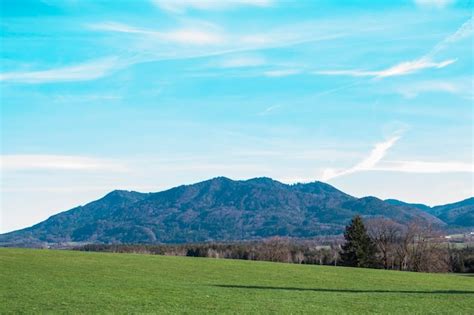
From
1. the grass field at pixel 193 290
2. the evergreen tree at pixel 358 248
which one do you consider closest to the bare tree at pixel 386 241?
the evergreen tree at pixel 358 248

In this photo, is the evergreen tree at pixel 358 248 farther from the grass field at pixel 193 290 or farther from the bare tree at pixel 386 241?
the grass field at pixel 193 290

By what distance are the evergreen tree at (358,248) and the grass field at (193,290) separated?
31876mm

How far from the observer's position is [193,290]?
36.6 meters

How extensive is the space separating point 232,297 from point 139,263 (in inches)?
1137

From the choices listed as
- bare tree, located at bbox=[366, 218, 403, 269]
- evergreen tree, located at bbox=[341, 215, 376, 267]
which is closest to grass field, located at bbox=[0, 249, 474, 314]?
evergreen tree, located at bbox=[341, 215, 376, 267]

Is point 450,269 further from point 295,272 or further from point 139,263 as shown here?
point 139,263

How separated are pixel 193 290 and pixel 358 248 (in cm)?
6132

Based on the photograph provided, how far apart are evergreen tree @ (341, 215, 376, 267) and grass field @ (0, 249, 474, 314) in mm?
31876

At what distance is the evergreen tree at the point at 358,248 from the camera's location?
92812 mm

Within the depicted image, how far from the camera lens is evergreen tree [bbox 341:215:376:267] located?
305ft

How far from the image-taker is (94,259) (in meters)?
61.1

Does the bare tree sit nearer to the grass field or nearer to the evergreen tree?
the evergreen tree

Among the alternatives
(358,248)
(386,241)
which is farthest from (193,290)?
(386,241)

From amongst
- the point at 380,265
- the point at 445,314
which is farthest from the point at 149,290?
the point at 380,265
